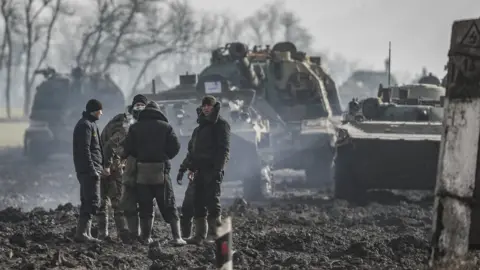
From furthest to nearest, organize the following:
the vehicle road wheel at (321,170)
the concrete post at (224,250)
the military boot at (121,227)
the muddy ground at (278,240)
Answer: the vehicle road wheel at (321,170) → the military boot at (121,227) → the muddy ground at (278,240) → the concrete post at (224,250)

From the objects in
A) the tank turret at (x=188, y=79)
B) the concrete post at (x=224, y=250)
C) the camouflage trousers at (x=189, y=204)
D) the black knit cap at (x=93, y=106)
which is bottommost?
the camouflage trousers at (x=189, y=204)

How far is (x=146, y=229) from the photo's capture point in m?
9.63

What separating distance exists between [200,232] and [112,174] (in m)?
1.25

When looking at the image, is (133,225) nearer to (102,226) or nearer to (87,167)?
(102,226)

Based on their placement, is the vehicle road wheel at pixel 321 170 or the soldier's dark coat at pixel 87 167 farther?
the vehicle road wheel at pixel 321 170

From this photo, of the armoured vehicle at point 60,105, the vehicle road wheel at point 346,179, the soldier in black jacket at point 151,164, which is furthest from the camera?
the armoured vehicle at point 60,105

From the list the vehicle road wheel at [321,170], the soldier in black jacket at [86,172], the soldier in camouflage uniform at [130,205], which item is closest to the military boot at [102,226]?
the soldier in black jacket at [86,172]

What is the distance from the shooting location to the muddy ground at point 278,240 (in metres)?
8.12

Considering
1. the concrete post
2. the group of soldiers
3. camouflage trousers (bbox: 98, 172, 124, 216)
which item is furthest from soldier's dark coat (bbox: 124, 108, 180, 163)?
the concrete post

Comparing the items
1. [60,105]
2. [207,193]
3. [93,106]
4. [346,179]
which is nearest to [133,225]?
[207,193]

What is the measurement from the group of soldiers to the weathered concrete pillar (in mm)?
4563

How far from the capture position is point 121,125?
1018 centimetres

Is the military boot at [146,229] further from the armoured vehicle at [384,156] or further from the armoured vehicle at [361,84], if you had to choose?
the armoured vehicle at [361,84]

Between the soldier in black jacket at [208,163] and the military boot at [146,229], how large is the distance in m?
0.47
